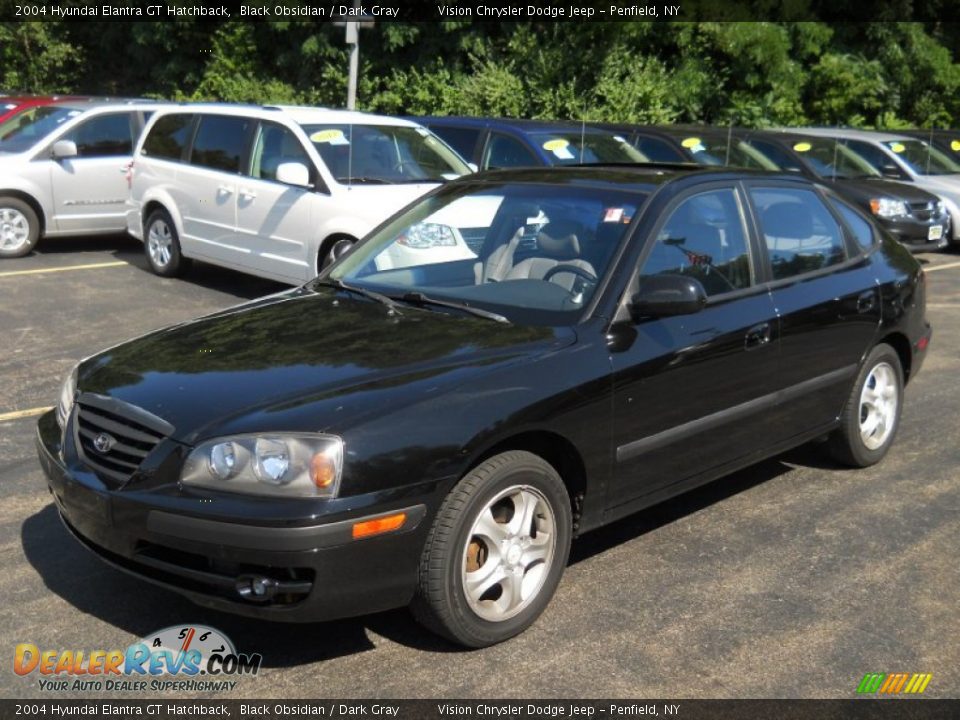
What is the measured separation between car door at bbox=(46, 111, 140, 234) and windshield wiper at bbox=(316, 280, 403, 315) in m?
8.63

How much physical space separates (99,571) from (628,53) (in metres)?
18.8

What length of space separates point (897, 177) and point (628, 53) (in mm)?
7586

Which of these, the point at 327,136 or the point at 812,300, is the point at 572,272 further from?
the point at 327,136

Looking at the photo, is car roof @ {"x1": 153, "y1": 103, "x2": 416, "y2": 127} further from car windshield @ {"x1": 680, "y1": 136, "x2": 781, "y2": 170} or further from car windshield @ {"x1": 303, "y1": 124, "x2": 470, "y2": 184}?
car windshield @ {"x1": 680, "y1": 136, "x2": 781, "y2": 170}

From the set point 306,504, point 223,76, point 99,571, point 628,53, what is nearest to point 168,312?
point 99,571

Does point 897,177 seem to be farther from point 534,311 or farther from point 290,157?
point 534,311

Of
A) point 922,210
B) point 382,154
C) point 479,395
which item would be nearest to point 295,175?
point 382,154

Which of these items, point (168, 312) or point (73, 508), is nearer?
point (73, 508)

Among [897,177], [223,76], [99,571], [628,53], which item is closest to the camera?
[99,571]

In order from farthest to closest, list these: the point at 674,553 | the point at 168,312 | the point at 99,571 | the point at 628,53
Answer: the point at 628,53
the point at 168,312
the point at 674,553
the point at 99,571

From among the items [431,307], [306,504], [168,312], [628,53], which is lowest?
[168,312]

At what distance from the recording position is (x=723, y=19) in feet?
72.1

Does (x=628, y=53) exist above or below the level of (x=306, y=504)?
above

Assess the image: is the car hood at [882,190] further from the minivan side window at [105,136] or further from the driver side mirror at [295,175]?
the minivan side window at [105,136]
